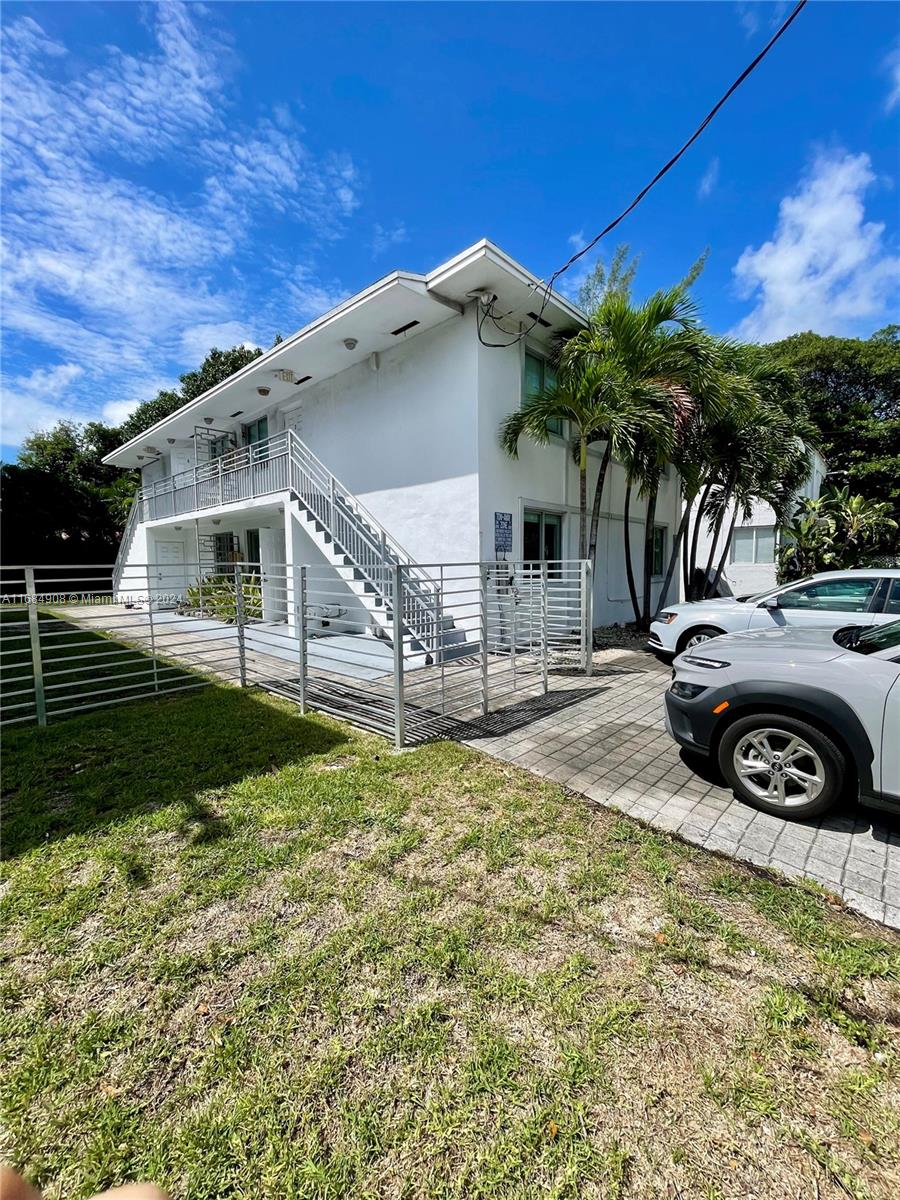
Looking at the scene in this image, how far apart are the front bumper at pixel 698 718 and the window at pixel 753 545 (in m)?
14.3

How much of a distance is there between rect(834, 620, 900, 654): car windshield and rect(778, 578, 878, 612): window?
373 centimetres

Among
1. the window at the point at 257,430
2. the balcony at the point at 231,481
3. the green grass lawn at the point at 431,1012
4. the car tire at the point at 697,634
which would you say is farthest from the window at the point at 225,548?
the green grass lawn at the point at 431,1012

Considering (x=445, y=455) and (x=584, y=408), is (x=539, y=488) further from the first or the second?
(x=445, y=455)

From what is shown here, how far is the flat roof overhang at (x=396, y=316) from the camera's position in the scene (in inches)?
316

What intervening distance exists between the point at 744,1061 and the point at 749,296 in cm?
1954

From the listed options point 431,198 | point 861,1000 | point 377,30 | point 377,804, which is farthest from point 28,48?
point 861,1000

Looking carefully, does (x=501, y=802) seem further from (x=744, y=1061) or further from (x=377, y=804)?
(x=744, y=1061)

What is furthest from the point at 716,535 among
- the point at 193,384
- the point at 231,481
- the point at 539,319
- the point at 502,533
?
the point at 193,384

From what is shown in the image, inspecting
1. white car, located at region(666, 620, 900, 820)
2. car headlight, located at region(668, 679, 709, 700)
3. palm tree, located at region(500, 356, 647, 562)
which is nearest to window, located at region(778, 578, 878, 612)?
palm tree, located at region(500, 356, 647, 562)

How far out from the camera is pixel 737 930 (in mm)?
2369

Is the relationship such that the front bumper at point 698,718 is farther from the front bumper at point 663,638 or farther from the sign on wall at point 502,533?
the sign on wall at point 502,533

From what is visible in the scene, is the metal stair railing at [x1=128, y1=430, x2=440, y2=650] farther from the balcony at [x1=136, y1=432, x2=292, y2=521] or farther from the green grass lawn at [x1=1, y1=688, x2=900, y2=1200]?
the green grass lawn at [x1=1, y1=688, x2=900, y2=1200]

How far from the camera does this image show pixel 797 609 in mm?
7023

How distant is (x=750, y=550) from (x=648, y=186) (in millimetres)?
13149
